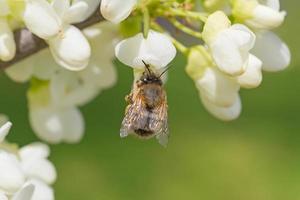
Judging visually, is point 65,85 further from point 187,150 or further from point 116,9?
point 187,150

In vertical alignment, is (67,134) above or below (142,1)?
below

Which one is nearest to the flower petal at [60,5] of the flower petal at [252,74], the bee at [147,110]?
the bee at [147,110]

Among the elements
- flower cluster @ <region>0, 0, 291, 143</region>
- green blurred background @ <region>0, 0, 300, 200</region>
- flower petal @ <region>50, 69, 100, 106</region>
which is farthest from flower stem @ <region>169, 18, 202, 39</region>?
Result: green blurred background @ <region>0, 0, 300, 200</region>

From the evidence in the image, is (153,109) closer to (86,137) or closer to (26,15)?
(26,15)

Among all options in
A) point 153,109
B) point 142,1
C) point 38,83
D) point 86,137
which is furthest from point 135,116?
point 86,137

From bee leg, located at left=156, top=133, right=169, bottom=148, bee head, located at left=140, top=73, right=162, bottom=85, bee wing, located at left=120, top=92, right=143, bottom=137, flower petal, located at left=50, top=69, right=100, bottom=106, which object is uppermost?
bee head, located at left=140, top=73, right=162, bottom=85

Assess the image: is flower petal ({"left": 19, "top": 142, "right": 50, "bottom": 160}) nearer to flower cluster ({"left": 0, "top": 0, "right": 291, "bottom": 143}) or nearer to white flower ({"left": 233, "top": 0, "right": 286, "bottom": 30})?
flower cluster ({"left": 0, "top": 0, "right": 291, "bottom": 143})

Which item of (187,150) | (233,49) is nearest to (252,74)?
(233,49)
